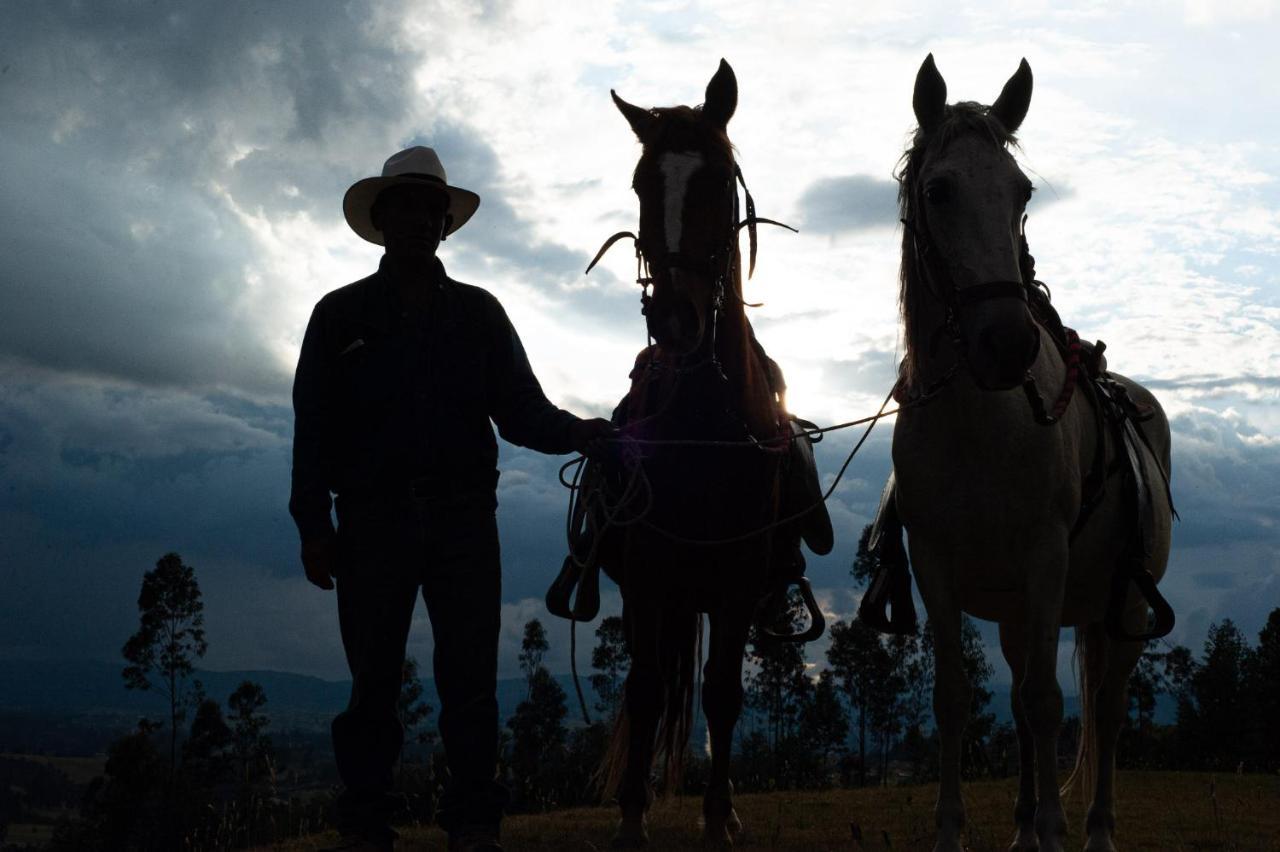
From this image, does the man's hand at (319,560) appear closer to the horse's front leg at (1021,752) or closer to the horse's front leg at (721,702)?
the horse's front leg at (721,702)

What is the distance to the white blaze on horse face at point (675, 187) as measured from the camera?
489 centimetres

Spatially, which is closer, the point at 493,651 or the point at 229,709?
the point at 493,651

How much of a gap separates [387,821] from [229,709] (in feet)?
149

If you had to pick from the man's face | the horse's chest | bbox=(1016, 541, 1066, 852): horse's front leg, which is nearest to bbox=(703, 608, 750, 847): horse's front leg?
the horse's chest

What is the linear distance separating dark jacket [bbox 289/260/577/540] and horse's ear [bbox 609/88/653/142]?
54.4 inches

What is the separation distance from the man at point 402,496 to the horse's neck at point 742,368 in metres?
0.94

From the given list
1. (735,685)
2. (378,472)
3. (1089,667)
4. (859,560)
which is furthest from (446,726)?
(859,560)

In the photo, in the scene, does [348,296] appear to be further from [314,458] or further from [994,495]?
[994,495]

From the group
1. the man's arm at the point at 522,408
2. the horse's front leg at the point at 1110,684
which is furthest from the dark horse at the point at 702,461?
the horse's front leg at the point at 1110,684

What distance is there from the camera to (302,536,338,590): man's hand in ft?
15.3

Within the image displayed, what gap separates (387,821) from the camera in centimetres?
472

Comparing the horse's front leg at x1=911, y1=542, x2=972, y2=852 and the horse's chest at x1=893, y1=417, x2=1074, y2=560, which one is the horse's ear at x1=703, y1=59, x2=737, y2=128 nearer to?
the horse's chest at x1=893, y1=417, x2=1074, y2=560

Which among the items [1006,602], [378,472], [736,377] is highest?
[736,377]

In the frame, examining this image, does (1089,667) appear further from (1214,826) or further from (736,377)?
(736,377)
